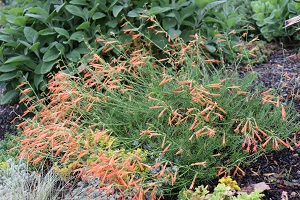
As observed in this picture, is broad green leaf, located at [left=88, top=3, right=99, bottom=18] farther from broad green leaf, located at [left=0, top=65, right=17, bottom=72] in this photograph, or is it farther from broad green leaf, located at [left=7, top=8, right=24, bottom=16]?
broad green leaf, located at [left=0, top=65, right=17, bottom=72]

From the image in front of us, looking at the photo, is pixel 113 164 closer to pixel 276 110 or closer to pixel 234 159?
pixel 234 159

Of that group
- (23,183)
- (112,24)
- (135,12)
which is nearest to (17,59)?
(112,24)

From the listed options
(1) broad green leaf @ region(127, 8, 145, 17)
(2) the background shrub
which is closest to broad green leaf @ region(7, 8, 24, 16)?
(2) the background shrub

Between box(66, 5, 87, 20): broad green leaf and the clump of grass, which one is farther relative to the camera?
Answer: box(66, 5, 87, 20): broad green leaf

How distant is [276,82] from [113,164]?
2.35m

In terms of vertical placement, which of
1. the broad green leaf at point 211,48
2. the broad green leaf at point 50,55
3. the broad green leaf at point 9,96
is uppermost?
the broad green leaf at point 50,55

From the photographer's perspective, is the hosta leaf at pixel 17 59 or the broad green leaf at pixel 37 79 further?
the broad green leaf at pixel 37 79

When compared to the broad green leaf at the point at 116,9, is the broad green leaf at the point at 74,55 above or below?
below

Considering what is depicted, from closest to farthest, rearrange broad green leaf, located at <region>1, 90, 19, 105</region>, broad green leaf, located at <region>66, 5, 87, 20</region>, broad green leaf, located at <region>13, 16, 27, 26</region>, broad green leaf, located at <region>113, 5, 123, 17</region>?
broad green leaf, located at <region>113, 5, 123, 17</region> < broad green leaf, located at <region>66, 5, 87, 20</region> < broad green leaf, located at <region>13, 16, 27, 26</region> < broad green leaf, located at <region>1, 90, 19, 105</region>

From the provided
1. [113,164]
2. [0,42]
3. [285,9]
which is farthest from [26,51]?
[285,9]

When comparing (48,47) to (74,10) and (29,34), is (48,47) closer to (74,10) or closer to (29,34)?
(29,34)

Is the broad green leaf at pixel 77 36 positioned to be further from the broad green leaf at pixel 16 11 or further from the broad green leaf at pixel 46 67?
the broad green leaf at pixel 16 11

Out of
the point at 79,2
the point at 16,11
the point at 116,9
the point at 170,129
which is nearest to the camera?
the point at 170,129

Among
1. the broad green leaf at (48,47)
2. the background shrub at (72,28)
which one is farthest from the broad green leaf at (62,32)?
the broad green leaf at (48,47)
